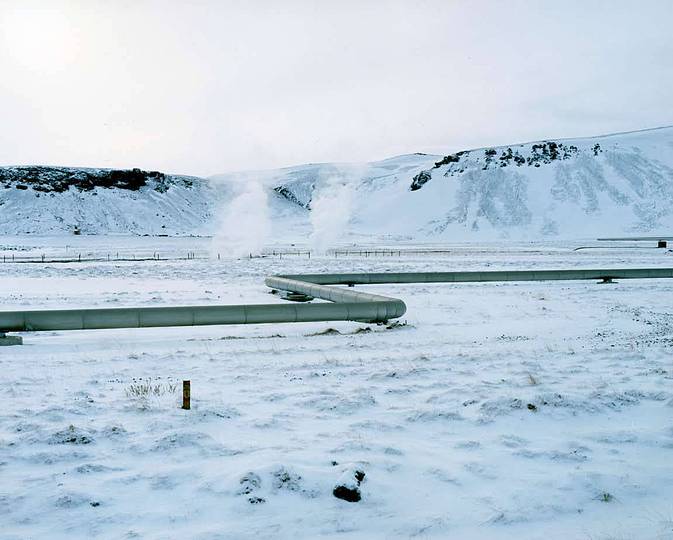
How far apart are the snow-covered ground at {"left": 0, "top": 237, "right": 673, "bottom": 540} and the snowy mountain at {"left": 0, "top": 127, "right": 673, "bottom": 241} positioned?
113177 millimetres

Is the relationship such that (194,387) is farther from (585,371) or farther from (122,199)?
(122,199)

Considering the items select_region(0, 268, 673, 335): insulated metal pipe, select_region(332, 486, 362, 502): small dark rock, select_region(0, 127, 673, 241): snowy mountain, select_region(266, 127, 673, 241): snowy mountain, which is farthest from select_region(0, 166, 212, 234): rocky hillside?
select_region(332, 486, 362, 502): small dark rock

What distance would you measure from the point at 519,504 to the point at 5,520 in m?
5.36

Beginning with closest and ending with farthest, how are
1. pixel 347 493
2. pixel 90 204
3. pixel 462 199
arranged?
pixel 347 493 → pixel 462 199 → pixel 90 204

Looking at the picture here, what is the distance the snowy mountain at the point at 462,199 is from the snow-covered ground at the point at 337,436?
113177 millimetres

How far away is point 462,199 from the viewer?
158625 mm

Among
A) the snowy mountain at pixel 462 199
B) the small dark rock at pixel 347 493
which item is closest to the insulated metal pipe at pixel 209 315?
the small dark rock at pixel 347 493

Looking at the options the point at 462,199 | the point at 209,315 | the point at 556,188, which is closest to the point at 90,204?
the point at 462,199

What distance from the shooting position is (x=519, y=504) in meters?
6.99

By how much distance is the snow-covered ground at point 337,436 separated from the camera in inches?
262

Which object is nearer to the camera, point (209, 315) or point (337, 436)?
point (337, 436)

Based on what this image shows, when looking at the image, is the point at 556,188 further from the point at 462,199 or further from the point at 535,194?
the point at 462,199

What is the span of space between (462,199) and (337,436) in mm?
154131

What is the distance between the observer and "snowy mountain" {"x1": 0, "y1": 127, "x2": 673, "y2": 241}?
14100 centimetres
